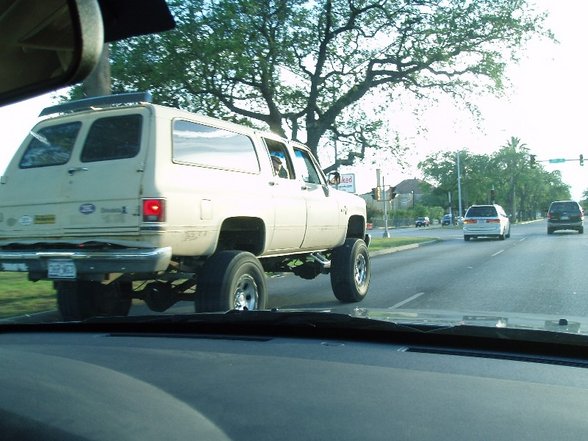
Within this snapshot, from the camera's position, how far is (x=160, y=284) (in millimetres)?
7238

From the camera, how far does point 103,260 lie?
20.1 ft

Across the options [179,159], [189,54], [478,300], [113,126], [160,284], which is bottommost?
[478,300]

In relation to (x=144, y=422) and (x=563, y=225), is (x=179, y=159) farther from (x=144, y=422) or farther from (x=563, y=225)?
(x=563, y=225)

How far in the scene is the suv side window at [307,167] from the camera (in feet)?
29.6

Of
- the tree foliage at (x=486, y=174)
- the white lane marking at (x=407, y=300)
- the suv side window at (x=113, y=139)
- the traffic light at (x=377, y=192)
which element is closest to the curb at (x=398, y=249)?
the traffic light at (x=377, y=192)

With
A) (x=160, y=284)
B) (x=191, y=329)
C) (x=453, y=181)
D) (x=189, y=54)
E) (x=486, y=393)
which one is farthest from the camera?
(x=453, y=181)

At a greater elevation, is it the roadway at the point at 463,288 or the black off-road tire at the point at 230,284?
the black off-road tire at the point at 230,284

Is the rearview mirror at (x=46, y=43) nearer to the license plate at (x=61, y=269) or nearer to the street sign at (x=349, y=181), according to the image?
the license plate at (x=61, y=269)

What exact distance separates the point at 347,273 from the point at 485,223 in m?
22.1

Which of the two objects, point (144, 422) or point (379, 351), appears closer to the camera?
point (144, 422)

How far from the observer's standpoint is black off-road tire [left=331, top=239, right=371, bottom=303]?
9219 mm

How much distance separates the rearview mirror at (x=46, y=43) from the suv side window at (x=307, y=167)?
6868 mm

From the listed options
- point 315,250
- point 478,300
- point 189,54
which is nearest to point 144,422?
point 315,250

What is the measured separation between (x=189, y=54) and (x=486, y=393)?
1448cm
